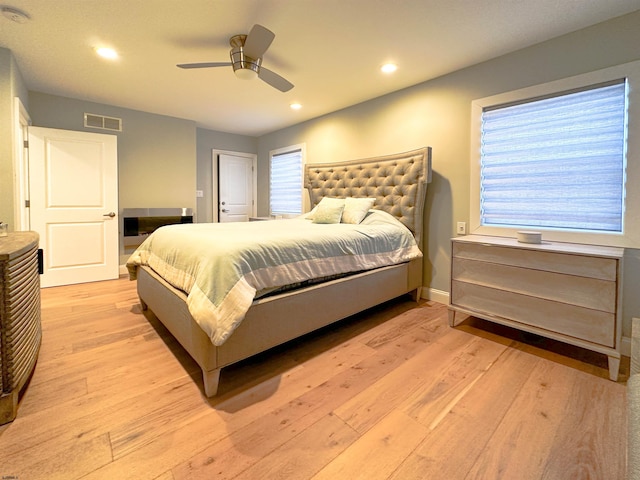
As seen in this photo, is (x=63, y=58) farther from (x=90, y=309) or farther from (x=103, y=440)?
(x=103, y=440)

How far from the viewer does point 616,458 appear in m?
1.22

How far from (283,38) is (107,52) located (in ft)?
5.18

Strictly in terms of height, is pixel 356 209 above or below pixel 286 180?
below

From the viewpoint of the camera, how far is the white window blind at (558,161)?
2.16 meters

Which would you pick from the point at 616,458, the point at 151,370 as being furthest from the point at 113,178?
the point at 616,458

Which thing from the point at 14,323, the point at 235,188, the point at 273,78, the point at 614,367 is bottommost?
the point at 614,367

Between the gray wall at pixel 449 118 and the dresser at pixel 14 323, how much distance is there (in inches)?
126

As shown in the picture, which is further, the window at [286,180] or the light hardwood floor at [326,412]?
the window at [286,180]

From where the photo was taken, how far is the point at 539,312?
2.06 m

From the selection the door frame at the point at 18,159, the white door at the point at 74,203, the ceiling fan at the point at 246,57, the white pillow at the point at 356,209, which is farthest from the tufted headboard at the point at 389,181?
the door frame at the point at 18,159

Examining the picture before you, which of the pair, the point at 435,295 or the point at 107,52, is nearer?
the point at 107,52

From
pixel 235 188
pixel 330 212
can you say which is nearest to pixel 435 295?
pixel 330 212

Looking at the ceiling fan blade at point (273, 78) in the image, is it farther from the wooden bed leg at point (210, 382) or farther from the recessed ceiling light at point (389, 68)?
the wooden bed leg at point (210, 382)

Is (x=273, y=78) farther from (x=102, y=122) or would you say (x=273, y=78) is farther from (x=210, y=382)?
(x=102, y=122)
